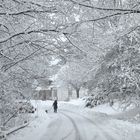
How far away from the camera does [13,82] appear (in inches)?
534

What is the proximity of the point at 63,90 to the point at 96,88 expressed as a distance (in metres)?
73.6

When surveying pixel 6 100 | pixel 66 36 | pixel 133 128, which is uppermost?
pixel 66 36

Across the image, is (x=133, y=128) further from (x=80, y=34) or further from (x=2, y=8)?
(x=2, y=8)

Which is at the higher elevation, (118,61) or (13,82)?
(118,61)

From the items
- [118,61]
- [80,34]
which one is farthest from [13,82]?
[118,61]

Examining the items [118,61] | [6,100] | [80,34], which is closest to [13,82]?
[6,100]

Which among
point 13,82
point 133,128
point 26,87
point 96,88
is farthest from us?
point 96,88

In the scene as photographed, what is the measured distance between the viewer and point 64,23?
28.0 ft

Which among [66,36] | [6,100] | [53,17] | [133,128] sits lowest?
[133,128]

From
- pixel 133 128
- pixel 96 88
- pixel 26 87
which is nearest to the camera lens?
pixel 26 87

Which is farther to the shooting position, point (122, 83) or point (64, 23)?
point (122, 83)

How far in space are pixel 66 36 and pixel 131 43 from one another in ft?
33.3

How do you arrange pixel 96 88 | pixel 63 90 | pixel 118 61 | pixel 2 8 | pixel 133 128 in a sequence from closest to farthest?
pixel 2 8 < pixel 133 128 < pixel 118 61 < pixel 96 88 < pixel 63 90

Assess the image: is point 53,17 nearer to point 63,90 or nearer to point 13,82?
point 13,82
